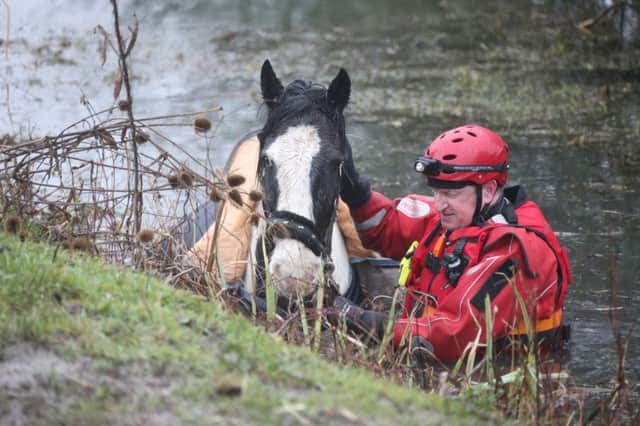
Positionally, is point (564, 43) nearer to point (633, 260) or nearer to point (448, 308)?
point (633, 260)

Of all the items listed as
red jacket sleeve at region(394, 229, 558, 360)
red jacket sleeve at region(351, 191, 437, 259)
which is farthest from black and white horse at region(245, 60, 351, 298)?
red jacket sleeve at region(394, 229, 558, 360)

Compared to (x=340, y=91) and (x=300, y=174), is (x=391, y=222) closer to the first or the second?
(x=340, y=91)

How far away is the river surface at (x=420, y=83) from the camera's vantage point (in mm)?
8727

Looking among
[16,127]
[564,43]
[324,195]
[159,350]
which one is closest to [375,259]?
[324,195]

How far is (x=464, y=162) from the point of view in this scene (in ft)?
17.9

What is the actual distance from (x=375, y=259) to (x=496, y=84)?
843 cm

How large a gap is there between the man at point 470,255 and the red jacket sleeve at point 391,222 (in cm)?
Answer: 2

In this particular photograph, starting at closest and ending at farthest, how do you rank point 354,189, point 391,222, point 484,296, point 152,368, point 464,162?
point 152,368 < point 484,296 < point 464,162 < point 354,189 < point 391,222

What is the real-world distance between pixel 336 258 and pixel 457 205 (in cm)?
73

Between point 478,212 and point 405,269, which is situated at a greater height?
point 478,212

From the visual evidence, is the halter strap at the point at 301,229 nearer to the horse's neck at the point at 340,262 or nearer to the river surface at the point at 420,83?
the horse's neck at the point at 340,262

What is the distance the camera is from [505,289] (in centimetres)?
516

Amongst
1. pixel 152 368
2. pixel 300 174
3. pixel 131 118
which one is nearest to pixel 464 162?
pixel 300 174

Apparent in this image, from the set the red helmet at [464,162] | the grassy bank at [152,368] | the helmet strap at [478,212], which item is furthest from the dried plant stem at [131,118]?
the helmet strap at [478,212]
